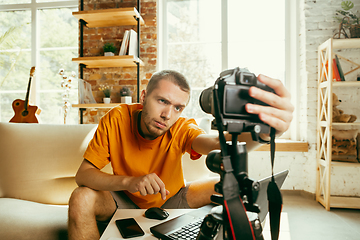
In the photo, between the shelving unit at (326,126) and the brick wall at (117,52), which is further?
the brick wall at (117,52)

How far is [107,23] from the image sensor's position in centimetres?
282

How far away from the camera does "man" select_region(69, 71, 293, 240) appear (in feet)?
3.14

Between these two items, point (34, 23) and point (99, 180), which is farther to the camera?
point (34, 23)

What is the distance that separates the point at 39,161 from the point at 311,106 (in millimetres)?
2597

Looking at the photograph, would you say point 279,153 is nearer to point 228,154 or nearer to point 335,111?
point 335,111

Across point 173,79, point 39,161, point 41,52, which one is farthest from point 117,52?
point 173,79

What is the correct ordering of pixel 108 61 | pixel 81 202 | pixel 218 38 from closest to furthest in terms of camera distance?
pixel 81 202 → pixel 108 61 → pixel 218 38

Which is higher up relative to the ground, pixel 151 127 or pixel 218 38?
pixel 218 38

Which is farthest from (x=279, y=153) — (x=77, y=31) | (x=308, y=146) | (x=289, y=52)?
(x=77, y=31)

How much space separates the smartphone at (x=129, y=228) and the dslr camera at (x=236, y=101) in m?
0.43

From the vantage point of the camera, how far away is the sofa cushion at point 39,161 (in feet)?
4.76

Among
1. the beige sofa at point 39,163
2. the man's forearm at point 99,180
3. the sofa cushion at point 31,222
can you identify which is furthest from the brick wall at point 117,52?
the man's forearm at point 99,180

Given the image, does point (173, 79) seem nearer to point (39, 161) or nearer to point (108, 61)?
point (39, 161)

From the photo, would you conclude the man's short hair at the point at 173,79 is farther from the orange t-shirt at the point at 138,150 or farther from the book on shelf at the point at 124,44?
the book on shelf at the point at 124,44
